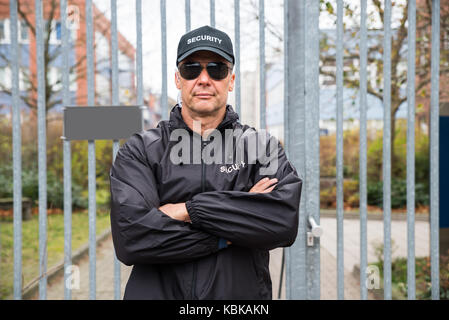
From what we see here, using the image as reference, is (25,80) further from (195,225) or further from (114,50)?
(195,225)

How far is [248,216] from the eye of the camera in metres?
1.79

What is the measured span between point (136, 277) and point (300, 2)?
6.91 ft

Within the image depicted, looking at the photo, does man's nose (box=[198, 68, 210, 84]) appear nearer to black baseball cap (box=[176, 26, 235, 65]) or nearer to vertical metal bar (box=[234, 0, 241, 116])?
black baseball cap (box=[176, 26, 235, 65])

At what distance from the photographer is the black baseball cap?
76.1 inches

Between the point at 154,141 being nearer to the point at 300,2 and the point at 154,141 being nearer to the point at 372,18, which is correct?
the point at 300,2

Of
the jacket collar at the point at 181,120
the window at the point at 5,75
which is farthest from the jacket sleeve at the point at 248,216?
the window at the point at 5,75

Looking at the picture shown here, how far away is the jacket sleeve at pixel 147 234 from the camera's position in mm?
1749

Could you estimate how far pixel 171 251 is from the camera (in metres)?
1.75

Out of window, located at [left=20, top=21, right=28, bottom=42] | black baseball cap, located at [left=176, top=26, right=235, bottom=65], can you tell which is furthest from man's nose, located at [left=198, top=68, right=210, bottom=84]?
window, located at [left=20, top=21, right=28, bottom=42]

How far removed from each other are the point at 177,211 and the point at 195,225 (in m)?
0.12

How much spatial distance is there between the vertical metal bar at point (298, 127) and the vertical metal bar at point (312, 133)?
0.03 m

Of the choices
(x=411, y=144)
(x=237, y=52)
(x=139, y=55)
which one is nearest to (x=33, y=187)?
(x=139, y=55)

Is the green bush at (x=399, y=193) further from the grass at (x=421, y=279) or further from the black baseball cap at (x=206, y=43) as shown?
the black baseball cap at (x=206, y=43)

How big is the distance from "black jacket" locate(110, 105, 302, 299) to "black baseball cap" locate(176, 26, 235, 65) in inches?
19.1
